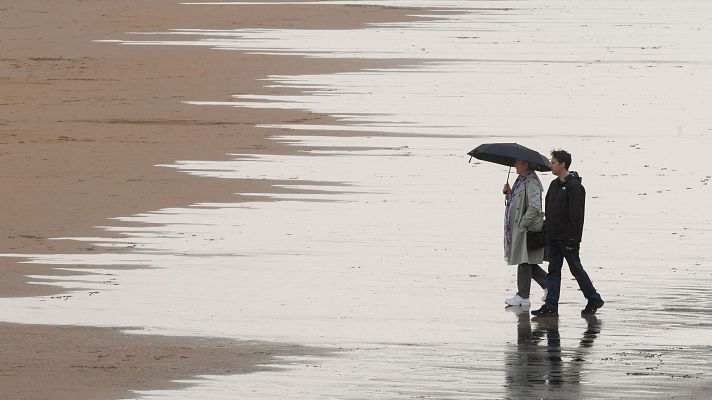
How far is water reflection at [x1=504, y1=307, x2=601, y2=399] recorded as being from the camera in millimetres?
13023

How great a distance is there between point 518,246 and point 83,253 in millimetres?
4962

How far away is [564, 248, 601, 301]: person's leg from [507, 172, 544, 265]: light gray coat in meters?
0.48

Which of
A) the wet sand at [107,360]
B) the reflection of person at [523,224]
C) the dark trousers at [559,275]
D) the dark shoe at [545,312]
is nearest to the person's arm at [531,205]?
the reflection of person at [523,224]

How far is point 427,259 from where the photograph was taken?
61.1 feet

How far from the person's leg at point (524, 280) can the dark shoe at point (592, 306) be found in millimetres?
573

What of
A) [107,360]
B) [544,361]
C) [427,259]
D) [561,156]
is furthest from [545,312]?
[107,360]

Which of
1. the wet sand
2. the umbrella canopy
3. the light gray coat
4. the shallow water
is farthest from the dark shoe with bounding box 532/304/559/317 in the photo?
the wet sand

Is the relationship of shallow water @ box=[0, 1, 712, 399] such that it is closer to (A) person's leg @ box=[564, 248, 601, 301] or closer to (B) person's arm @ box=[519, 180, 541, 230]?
(A) person's leg @ box=[564, 248, 601, 301]

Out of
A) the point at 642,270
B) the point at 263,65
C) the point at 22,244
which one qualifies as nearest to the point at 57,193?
the point at 22,244

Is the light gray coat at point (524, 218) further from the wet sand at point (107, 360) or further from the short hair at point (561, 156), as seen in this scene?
the wet sand at point (107, 360)

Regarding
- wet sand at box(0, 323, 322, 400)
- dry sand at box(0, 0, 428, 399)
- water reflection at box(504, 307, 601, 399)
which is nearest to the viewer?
Answer: water reflection at box(504, 307, 601, 399)

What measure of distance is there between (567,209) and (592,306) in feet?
2.89

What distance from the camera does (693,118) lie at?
3231 cm

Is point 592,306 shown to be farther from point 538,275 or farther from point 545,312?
point 538,275
